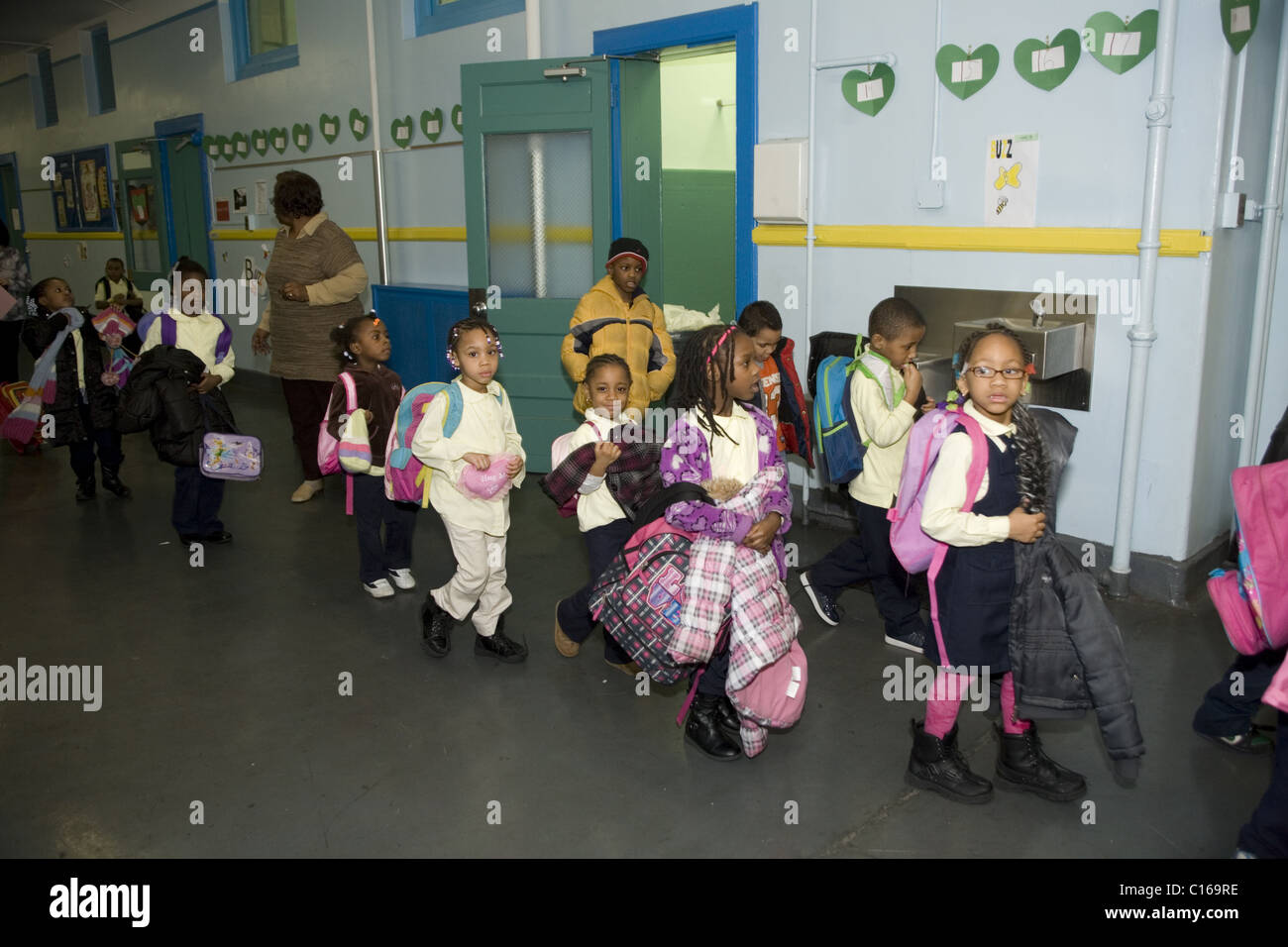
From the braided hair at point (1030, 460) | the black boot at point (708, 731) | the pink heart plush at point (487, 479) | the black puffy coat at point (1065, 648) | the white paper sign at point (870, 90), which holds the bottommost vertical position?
the black boot at point (708, 731)

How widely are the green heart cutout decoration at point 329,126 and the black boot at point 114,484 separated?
10.6ft

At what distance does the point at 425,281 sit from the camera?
7395 millimetres

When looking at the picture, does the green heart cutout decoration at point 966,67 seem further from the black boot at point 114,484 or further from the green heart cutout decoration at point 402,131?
the black boot at point 114,484

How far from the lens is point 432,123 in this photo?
696cm

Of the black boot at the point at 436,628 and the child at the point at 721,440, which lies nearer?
the child at the point at 721,440

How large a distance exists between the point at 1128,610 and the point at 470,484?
2.59 metres

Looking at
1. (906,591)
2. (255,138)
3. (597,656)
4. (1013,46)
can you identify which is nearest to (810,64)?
(1013,46)

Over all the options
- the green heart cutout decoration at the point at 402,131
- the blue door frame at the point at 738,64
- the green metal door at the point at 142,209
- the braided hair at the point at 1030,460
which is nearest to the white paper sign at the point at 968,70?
the blue door frame at the point at 738,64

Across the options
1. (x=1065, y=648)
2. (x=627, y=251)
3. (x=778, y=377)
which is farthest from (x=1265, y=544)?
(x=627, y=251)

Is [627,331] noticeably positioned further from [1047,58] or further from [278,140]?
[278,140]

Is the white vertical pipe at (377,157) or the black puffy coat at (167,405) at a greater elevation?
the white vertical pipe at (377,157)

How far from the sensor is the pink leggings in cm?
265

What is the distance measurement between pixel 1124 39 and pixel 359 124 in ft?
18.0

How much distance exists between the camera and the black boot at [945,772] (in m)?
2.74
